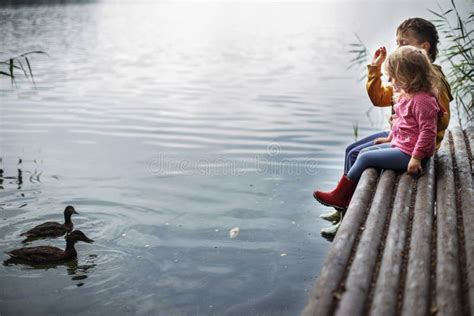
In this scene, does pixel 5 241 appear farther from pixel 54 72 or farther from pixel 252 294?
pixel 54 72

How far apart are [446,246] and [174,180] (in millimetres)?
5196

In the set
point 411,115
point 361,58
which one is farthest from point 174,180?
point 361,58

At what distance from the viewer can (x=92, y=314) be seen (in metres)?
4.48

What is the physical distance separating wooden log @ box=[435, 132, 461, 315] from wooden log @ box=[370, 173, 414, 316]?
180 millimetres

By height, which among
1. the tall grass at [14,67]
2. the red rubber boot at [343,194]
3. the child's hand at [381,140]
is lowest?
the red rubber boot at [343,194]

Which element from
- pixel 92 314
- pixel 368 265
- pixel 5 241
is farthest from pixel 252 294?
pixel 5 241

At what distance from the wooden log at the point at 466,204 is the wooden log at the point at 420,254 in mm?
174

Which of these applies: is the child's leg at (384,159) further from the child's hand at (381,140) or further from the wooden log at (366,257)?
the child's hand at (381,140)

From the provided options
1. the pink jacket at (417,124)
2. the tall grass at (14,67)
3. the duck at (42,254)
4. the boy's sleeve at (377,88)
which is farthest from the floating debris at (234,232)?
the tall grass at (14,67)

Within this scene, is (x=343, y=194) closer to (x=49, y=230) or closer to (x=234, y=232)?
(x=234, y=232)

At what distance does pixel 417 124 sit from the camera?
448cm

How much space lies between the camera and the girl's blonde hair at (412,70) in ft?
14.2

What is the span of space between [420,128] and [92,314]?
276 centimetres

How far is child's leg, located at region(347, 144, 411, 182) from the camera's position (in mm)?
4441
